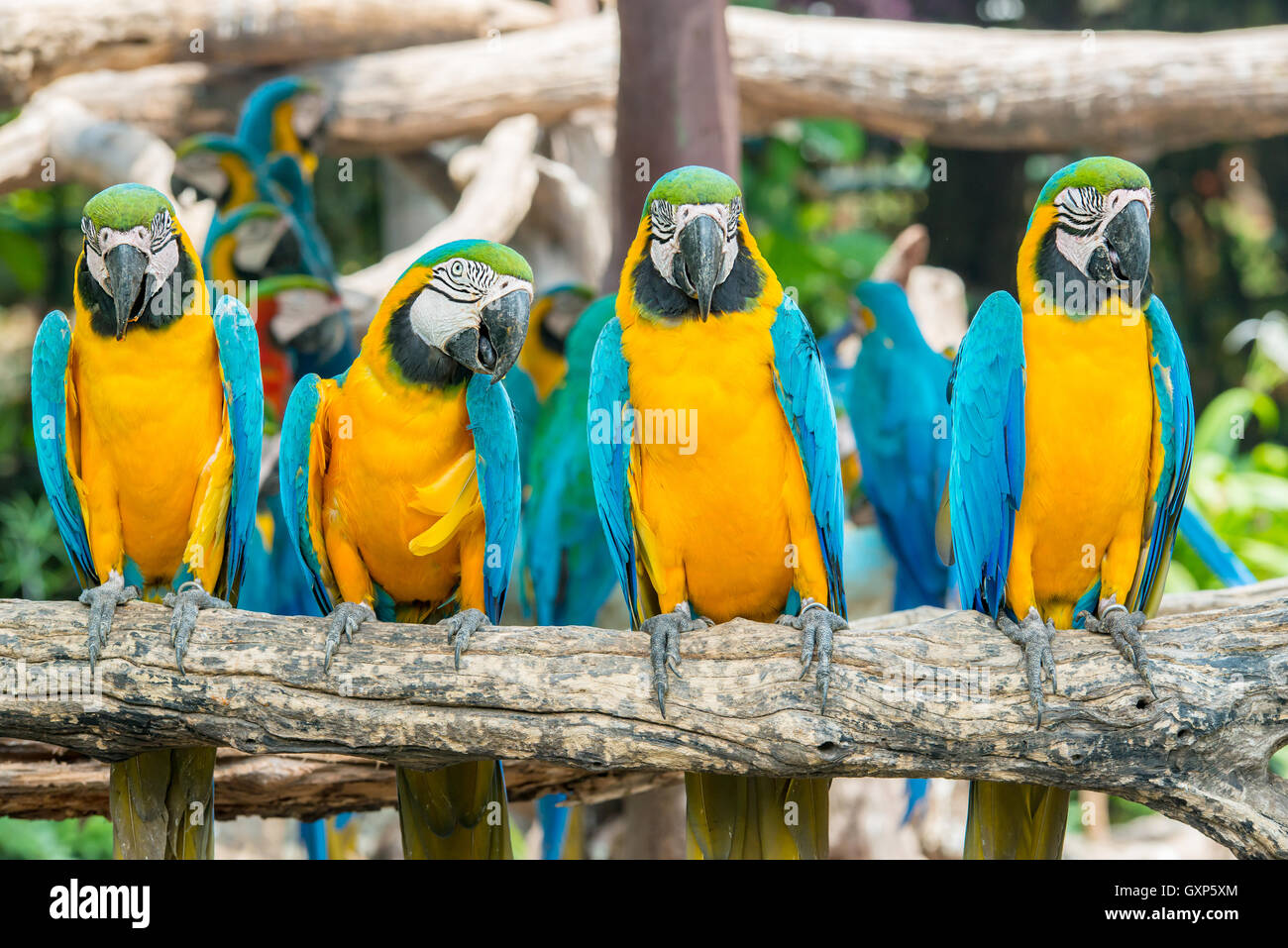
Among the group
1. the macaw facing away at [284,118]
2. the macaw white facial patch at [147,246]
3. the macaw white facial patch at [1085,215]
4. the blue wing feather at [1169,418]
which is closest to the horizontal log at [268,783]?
the macaw white facial patch at [147,246]

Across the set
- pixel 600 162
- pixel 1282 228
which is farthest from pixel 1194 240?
pixel 600 162

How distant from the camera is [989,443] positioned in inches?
95.3

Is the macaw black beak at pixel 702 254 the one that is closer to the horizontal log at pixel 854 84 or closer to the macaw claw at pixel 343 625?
the macaw claw at pixel 343 625

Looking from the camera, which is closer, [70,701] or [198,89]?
[70,701]

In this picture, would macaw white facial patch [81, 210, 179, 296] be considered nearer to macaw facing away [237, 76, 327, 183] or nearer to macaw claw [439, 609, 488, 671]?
macaw claw [439, 609, 488, 671]

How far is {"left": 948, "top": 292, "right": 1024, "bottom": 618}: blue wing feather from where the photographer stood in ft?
7.91

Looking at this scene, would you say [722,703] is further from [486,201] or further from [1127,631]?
[486,201]

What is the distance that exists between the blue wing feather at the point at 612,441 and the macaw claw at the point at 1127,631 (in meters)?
1.00

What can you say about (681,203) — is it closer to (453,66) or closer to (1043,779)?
(1043,779)

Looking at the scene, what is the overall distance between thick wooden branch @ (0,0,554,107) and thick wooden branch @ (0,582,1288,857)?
3956 mm

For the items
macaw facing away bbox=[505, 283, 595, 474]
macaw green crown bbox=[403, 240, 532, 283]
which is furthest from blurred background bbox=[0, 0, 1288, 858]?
macaw green crown bbox=[403, 240, 532, 283]

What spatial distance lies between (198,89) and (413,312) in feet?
13.8

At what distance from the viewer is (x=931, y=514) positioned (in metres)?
3.73

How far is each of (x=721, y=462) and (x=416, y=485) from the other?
68cm
